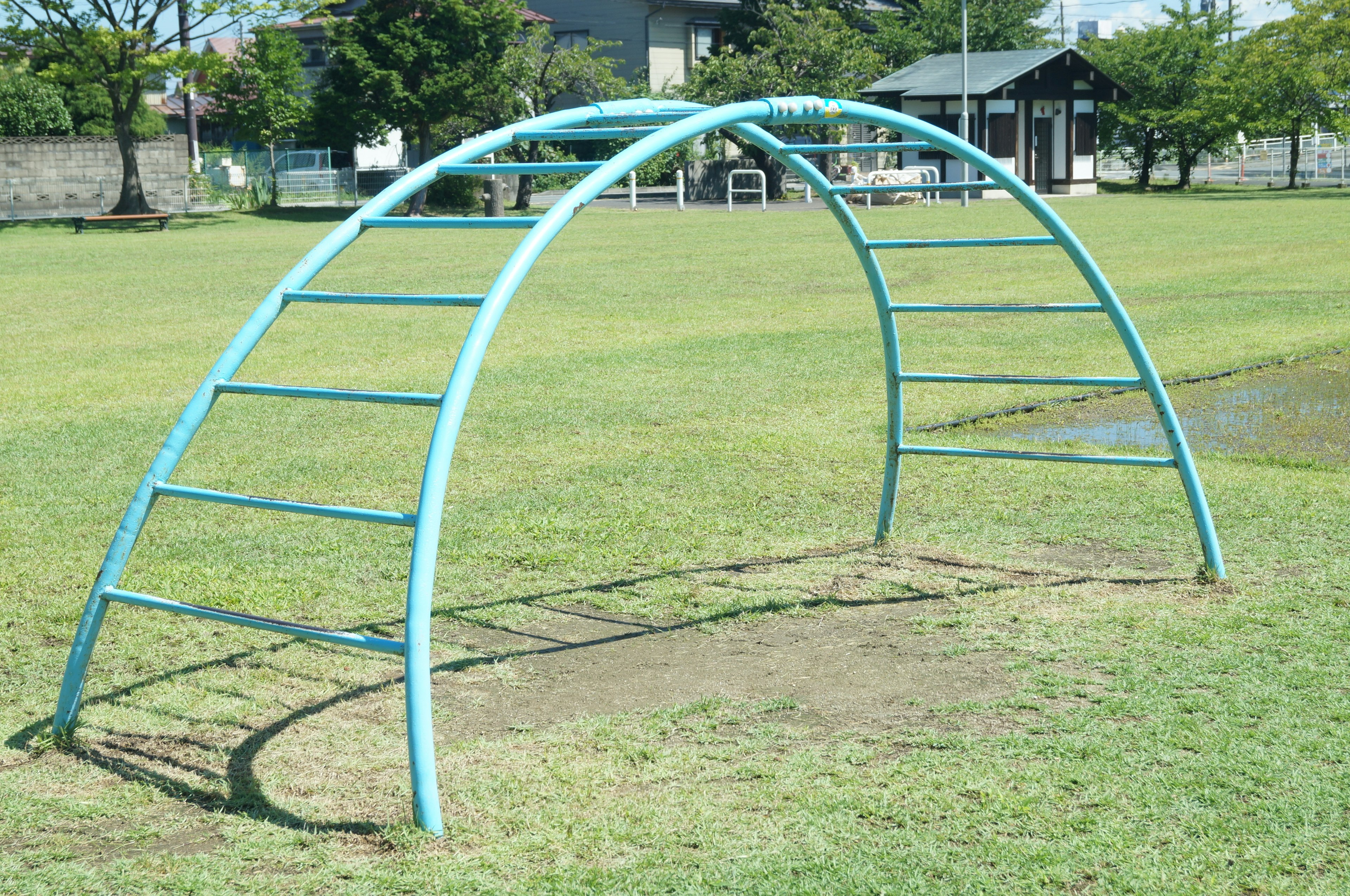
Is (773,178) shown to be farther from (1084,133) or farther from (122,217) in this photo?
(122,217)

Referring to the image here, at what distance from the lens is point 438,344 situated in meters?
10.9

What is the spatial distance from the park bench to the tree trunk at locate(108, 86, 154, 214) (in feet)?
2.48

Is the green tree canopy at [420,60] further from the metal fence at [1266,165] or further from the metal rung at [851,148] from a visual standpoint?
the metal rung at [851,148]

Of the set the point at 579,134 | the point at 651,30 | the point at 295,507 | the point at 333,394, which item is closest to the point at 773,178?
the point at 651,30

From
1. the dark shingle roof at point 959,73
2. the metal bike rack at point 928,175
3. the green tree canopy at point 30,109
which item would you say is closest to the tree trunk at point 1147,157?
the dark shingle roof at point 959,73

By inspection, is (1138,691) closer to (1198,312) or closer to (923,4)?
(1198,312)

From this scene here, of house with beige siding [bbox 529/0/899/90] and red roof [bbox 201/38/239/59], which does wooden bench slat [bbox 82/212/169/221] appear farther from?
red roof [bbox 201/38/239/59]

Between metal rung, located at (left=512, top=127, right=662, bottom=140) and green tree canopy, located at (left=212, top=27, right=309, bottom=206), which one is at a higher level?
green tree canopy, located at (left=212, top=27, right=309, bottom=206)

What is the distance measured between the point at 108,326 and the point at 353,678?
384 inches

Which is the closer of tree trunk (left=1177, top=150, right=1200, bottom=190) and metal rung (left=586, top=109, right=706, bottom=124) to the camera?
metal rung (left=586, top=109, right=706, bottom=124)

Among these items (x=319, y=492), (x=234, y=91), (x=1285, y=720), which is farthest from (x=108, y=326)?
(x=234, y=91)

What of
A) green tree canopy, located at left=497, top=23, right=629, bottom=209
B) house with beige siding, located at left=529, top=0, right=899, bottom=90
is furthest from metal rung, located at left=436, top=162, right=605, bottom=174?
house with beige siding, located at left=529, top=0, right=899, bottom=90

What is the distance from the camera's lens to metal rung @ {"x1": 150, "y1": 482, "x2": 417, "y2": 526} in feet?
9.36

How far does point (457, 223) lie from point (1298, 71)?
120ft
